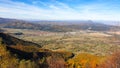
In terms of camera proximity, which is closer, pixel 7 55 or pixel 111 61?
pixel 111 61

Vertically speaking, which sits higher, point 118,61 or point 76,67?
point 118,61

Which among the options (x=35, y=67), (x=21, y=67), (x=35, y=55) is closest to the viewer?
(x=21, y=67)

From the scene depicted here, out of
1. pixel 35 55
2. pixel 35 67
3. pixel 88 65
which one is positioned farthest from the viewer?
pixel 35 55

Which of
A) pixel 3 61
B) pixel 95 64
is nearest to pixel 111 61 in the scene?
pixel 95 64

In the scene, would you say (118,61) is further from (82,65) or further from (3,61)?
(3,61)

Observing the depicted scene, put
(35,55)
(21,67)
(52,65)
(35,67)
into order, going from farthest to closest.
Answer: (35,55) → (52,65) → (35,67) → (21,67)

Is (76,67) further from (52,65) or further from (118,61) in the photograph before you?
(118,61)

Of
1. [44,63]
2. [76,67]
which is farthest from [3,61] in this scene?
[76,67]

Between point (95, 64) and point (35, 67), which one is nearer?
point (35, 67)

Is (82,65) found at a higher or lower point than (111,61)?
lower
